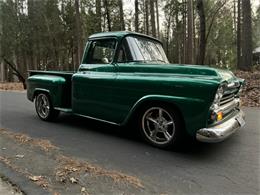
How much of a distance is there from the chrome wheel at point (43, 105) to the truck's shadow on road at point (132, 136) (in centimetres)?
37

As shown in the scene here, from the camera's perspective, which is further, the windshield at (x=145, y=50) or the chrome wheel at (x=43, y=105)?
the chrome wheel at (x=43, y=105)

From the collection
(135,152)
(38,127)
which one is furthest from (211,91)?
(38,127)

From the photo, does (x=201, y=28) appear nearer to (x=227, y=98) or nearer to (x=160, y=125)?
(x=227, y=98)

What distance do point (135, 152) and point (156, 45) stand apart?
263 cm

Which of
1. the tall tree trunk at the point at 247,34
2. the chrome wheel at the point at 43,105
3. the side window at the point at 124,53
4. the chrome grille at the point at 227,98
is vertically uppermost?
the tall tree trunk at the point at 247,34

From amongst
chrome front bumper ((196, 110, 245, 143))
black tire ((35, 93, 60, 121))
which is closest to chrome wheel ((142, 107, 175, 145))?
chrome front bumper ((196, 110, 245, 143))

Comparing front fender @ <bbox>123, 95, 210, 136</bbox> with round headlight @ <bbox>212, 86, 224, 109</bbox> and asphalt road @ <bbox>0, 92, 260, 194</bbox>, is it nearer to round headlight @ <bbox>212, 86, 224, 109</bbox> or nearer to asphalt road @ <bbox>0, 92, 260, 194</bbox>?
round headlight @ <bbox>212, 86, 224, 109</bbox>

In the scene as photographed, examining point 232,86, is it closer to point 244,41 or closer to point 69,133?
point 69,133

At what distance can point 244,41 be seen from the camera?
39.3 ft

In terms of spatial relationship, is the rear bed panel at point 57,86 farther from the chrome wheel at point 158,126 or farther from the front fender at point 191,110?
the front fender at point 191,110

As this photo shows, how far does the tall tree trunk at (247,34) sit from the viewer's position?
1155 centimetres

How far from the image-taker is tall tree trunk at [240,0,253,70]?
11.5 metres

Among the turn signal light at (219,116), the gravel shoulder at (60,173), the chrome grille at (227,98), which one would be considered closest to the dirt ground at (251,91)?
the chrome grille at (227,98)

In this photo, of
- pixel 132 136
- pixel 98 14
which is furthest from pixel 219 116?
pixel 98 14
